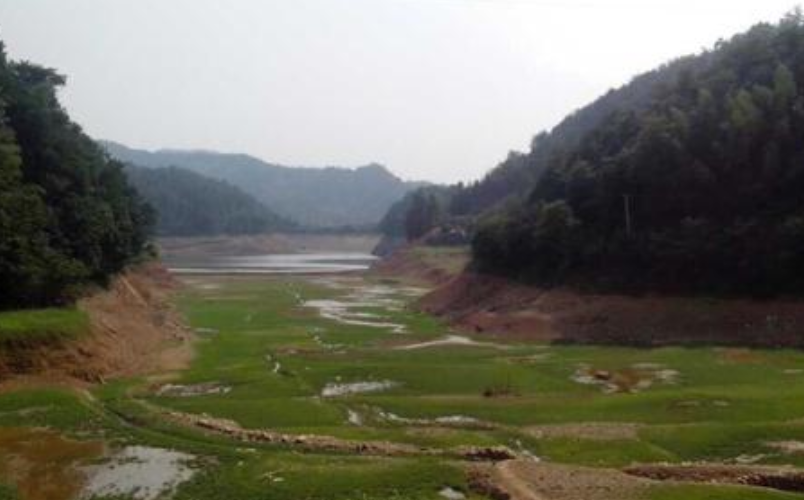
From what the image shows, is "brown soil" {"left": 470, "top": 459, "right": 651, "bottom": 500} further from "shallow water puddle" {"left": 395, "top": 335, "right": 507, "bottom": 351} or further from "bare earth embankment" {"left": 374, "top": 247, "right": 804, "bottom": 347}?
"bare earth embankment" {"left": 374, "top": 247, "right": 804, "bottom": 347}

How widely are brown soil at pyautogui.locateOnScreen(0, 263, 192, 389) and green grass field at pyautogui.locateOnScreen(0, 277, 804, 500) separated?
1.92 m

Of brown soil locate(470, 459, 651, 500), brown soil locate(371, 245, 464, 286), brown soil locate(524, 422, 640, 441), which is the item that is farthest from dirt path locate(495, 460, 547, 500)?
brown soil locate(371, 245, 464, 286)

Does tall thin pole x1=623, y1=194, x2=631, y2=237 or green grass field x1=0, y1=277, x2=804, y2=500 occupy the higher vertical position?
tall thin pole x1=623, y1=194, x2=631, y2=237

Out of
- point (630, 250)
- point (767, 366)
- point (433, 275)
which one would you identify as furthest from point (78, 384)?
point (433, 275)

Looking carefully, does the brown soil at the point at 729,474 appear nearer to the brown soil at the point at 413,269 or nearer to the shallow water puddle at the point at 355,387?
the shallow water puddle at the point at 355,387

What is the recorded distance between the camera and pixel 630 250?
76.0m

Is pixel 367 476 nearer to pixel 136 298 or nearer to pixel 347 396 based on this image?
pixel 347 396

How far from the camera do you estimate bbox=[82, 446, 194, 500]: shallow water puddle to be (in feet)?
81.0

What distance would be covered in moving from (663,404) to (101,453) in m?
20.7

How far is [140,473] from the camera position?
26.6 metres

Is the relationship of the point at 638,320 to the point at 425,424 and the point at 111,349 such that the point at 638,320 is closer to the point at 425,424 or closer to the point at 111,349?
the point at 425,424

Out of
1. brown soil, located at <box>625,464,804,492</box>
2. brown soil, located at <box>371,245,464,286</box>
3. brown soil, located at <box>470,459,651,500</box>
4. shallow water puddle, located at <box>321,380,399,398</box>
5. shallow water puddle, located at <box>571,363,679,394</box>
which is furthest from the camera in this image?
brown soil, located at <box>371,245,464,286</box>

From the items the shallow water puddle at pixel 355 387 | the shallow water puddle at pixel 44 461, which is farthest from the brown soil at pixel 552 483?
the shallow water puddle at pixel 355 387

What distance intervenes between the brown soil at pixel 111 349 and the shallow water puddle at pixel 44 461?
10.0 meters
